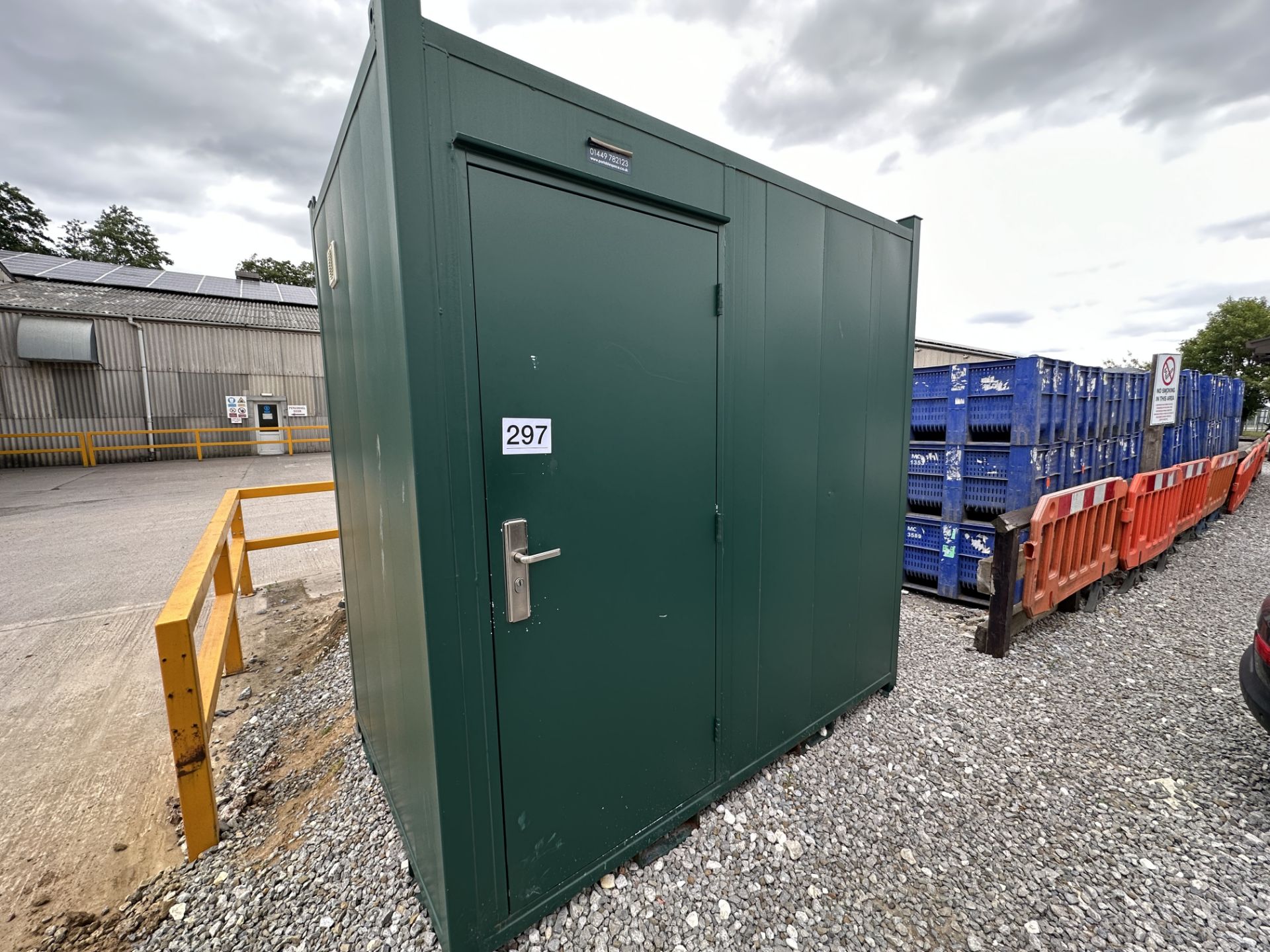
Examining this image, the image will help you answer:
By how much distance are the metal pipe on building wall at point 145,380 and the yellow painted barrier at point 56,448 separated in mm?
1241

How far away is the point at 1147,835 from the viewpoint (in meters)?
2.13

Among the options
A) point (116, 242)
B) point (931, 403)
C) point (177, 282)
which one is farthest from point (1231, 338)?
point (116, 242)

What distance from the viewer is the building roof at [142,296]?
14.1 m

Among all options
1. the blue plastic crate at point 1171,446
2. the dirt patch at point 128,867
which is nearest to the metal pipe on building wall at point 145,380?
the dirt patch at point 128,867

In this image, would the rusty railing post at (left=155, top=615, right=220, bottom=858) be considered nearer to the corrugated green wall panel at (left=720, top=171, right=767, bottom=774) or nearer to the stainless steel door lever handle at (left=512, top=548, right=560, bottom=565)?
the stainless steel door lever handle at (left=512, top=548, right=560, bottom=565)

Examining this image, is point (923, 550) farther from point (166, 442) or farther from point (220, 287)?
point (220, 287)

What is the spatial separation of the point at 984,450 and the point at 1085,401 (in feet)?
4.60

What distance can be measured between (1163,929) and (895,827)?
81cm

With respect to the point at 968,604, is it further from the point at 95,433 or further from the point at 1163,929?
the point at 95,433

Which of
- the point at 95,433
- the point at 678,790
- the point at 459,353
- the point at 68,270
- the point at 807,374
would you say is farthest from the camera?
the point at 68,270

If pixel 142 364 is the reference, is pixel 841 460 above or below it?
below

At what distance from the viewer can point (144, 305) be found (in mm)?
15016

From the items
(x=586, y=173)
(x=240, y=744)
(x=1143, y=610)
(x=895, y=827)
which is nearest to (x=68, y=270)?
(x=240, y=744)

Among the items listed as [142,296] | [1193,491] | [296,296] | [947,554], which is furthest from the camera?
[296,296]
